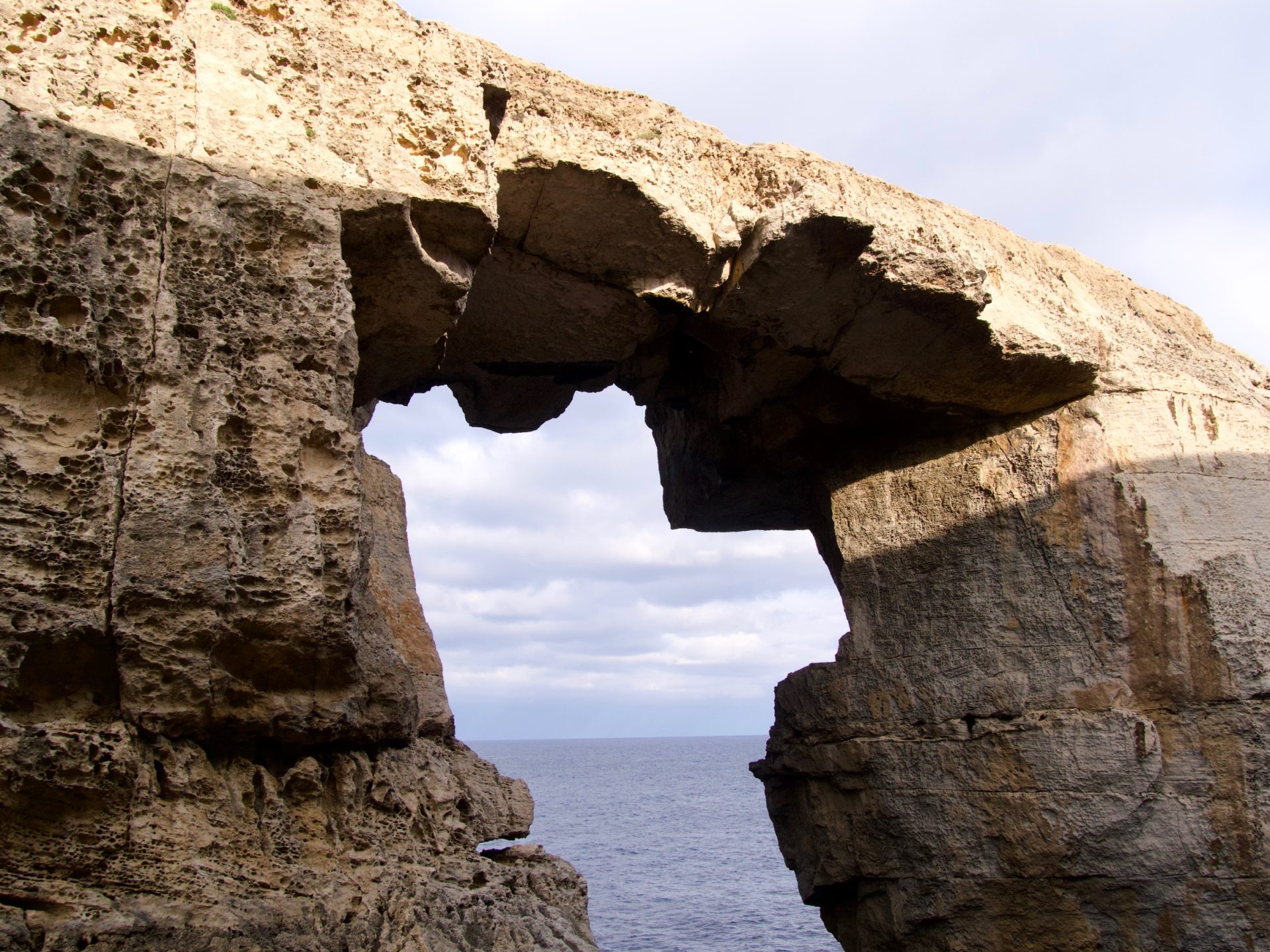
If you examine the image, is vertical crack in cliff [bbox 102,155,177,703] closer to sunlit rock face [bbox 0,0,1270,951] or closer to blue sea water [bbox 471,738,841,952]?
sunlit rock face [bbox 0,0,1270,951]

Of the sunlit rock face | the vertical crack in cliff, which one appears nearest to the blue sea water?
the sunlit rock face

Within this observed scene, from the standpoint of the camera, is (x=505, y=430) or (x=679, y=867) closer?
(x=505, y=430)

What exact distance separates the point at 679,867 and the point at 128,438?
2153 cm

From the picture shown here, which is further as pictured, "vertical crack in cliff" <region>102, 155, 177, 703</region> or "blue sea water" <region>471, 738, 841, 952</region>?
"blue sea water" <region>471, 738, 841, 952</region>

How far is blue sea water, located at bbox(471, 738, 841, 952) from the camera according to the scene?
47.1 ft

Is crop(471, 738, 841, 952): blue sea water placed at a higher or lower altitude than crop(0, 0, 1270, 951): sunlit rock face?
lower

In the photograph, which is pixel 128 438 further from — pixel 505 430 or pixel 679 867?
pixel 679 867

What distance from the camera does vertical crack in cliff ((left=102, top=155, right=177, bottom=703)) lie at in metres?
2.61

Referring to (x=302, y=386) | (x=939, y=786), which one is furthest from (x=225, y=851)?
(x=939, y=786)

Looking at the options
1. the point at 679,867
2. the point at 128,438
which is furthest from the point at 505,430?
the point at 679,867

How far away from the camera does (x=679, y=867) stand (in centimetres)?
2227

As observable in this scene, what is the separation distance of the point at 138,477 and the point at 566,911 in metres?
1.95

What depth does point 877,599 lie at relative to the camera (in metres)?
5.91

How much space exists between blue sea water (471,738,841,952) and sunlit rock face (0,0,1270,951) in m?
8.90
